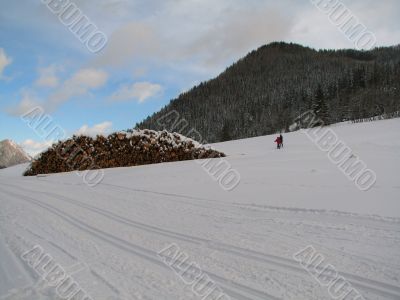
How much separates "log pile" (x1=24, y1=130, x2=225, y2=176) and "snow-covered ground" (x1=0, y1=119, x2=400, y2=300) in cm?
888

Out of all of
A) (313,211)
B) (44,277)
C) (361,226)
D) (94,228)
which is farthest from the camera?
(313,211)

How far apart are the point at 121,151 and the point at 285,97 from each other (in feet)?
383

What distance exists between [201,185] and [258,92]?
507 ft

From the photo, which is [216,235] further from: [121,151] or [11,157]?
[11,157]

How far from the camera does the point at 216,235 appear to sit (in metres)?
5.28

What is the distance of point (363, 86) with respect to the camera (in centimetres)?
11569

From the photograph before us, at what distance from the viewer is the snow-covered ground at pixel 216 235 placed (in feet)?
11.8

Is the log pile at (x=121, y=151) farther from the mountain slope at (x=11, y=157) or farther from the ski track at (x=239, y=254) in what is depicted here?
the mountain slope at (x=11, y=157)

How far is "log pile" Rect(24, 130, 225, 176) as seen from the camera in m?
18.8

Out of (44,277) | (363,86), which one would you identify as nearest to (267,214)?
(44,277)

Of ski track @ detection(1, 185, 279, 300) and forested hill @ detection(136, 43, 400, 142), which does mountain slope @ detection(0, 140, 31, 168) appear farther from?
ski track @ detection(1, 185, 279, 300)

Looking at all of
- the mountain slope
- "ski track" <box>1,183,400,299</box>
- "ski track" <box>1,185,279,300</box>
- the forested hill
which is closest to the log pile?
"ski track" <box>1,185,279,300</box>

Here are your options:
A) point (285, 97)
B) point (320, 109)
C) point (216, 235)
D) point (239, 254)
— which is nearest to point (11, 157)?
point (320, 109)

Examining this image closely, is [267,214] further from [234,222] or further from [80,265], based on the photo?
[80,265]
